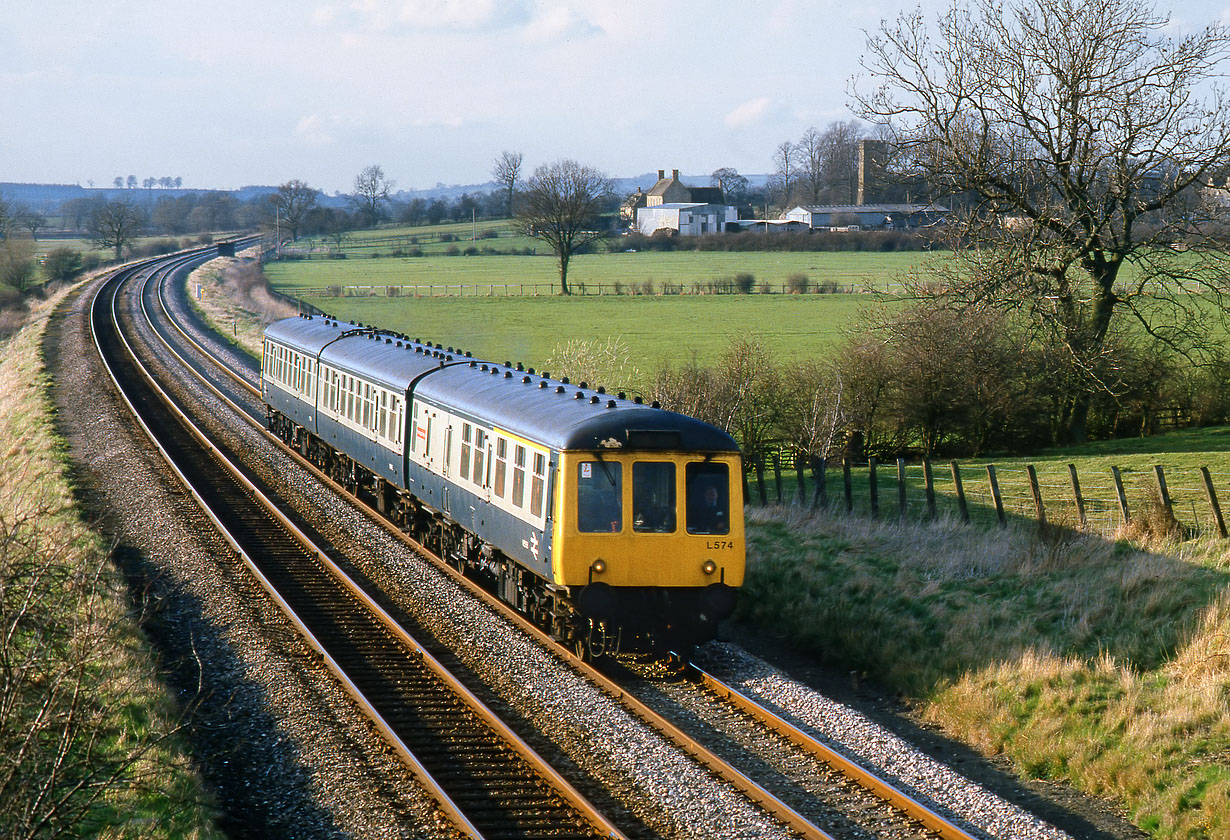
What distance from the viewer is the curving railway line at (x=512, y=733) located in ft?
28.7

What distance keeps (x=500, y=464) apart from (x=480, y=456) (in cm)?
86

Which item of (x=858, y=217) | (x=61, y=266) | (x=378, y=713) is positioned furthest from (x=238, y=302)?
(x=858, y=217)

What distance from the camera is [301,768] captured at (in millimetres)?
9719

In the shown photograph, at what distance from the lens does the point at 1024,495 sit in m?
19.9

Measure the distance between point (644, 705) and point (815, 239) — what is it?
310 feet

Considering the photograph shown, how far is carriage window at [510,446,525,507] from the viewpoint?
1319 centimetres

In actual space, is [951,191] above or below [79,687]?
above

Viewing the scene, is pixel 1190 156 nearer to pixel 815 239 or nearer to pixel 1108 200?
pixel 1108 200

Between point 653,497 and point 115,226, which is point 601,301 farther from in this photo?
point 115,226

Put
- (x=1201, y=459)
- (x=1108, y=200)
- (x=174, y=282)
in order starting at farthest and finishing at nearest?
1. (x=174, y=282)
2. (x=1108, y=200)
3. (x=1201, y=459)

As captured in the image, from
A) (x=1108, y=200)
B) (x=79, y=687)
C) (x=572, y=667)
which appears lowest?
(x=572, y=667)

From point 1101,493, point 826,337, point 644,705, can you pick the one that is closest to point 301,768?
point 644,705

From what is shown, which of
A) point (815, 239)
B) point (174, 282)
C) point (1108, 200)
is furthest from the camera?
point (815, 239)

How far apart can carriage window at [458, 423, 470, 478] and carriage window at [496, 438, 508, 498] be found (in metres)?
1.22
